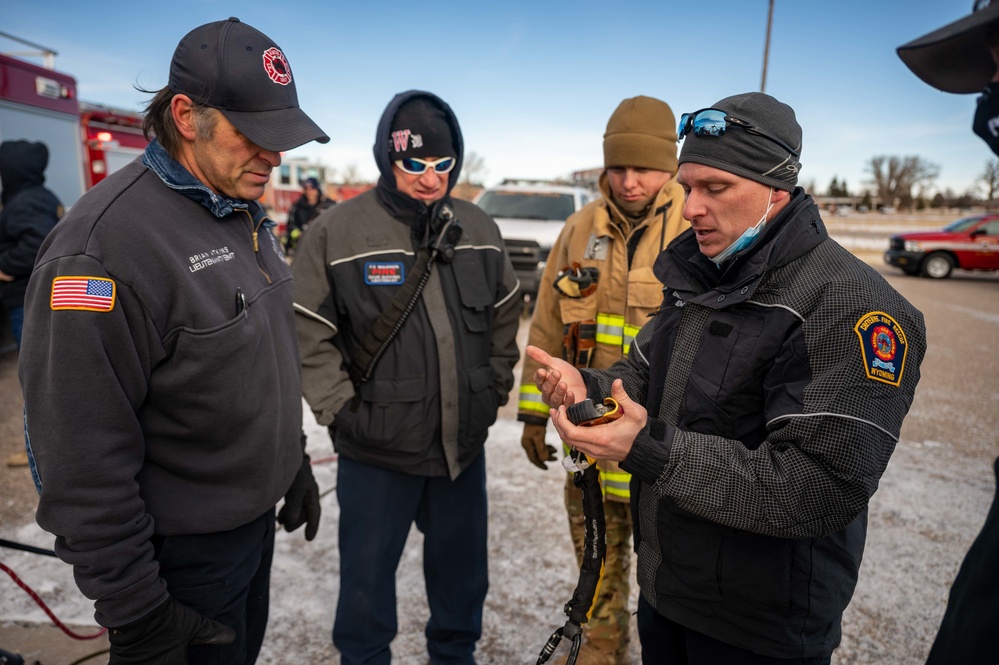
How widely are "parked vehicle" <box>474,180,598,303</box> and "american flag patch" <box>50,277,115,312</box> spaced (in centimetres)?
730

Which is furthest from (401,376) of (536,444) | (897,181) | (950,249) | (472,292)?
(897,181)

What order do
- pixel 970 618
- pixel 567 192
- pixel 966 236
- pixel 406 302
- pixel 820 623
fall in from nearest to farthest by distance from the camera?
pixel 970 618 < pixel 820 623 < pixel 406 302 < pixel 567 192 < pixel 966 236

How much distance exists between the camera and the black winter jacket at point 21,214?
14.8 ft

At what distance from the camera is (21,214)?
14.9 ft

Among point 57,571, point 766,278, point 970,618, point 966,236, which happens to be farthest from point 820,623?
point 966,236

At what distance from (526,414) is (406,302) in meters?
0.80

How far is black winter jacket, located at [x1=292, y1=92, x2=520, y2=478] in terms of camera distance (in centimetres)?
245

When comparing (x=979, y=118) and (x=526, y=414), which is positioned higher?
(x=979, y=118)

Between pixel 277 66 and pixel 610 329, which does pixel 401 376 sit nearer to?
pixel 610 329

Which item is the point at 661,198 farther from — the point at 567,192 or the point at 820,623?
the point at 567,192

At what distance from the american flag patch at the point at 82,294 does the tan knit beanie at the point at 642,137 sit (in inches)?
80.0

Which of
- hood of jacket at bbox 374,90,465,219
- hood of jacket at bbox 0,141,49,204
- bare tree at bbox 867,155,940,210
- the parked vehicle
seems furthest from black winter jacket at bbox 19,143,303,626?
bare tree at bbox 867,155,940,210

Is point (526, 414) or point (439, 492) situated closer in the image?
point (439, 492)

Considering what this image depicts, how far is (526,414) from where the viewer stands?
2.81 m
